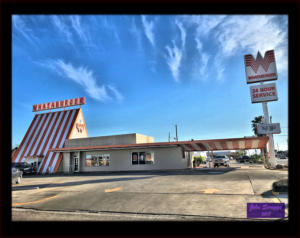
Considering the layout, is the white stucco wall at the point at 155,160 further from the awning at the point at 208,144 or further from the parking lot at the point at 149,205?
the parking lot at the point at 149,205

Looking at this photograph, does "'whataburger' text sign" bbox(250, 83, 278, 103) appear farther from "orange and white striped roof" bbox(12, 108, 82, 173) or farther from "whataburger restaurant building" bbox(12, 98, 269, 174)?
→ "orange and white striped roof" bbox(12, 108, 82, 173)

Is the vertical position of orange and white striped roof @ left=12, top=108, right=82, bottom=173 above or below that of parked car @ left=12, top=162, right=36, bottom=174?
above

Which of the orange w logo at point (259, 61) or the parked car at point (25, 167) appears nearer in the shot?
the orange w logo at point (259, 61)

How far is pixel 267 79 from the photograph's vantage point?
20.3 meters

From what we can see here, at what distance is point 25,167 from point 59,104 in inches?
414

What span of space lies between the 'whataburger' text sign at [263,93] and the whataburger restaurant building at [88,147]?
4.10 metres

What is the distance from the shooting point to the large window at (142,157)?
74.9ft

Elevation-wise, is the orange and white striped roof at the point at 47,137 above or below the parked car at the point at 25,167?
above

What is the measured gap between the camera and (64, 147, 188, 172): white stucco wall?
2188 cm

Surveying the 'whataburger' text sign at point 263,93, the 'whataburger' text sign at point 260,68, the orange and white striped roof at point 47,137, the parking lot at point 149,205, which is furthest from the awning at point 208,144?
the parking lot at point 149,205

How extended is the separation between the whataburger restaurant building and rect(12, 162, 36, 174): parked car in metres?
0.88

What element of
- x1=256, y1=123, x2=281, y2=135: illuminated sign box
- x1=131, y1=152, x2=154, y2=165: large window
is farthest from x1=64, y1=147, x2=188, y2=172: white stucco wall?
x1=256, y1=123, x2=281, y2=135: illuminated sign box
